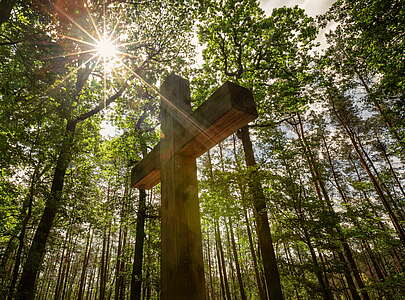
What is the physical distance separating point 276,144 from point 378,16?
22.1 ft

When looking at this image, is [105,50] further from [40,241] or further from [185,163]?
[185,163]

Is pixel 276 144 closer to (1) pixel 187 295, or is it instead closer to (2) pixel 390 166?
(1) pixel 187 295

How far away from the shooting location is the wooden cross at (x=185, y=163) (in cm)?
100

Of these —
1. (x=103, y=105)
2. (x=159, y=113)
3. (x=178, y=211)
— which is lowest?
(x=178, y=211)

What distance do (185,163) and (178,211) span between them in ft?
0.99

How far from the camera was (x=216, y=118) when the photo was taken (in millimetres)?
1005

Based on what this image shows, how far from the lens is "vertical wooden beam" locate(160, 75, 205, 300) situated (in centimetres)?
103

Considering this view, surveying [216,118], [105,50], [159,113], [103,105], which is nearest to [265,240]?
[159,113]

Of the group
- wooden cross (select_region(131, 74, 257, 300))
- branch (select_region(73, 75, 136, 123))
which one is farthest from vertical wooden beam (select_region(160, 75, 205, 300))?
branch (select_region(73, 75, 136, 123))

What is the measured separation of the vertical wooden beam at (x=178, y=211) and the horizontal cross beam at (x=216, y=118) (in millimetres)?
60

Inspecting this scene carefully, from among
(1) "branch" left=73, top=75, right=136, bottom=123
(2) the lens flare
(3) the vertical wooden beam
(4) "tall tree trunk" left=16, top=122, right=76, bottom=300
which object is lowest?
(3) the vertical wooden beam

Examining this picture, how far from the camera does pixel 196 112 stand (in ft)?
3.88

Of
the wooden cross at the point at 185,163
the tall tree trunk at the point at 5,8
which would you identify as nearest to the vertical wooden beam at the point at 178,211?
the wooden cross at the point at 185,163

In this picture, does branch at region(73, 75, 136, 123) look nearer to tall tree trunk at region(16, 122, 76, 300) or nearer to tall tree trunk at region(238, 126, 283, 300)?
tall tree trunk at region(16, 122, 76, 300)
